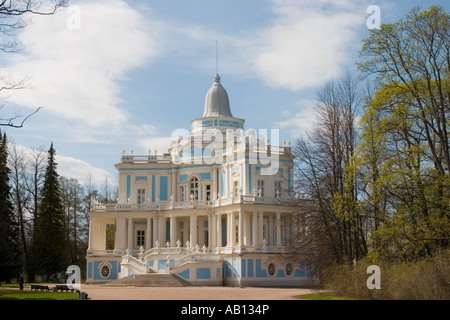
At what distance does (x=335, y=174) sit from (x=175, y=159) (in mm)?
22815

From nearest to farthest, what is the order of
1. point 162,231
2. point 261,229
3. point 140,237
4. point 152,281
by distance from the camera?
point 152,281, point 261,229, point 162,231, point 140,237

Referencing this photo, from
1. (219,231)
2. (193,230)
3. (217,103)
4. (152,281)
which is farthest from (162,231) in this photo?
(217,103)

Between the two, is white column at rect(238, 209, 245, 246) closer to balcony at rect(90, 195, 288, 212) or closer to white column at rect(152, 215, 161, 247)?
balcony at rect(90, 195, 288, 212)

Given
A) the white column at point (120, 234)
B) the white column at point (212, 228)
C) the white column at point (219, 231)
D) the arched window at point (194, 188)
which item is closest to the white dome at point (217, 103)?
the arched window at point (194, 188)

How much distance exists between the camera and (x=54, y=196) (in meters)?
54.8

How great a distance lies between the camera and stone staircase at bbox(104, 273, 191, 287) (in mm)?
39925

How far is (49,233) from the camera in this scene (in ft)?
176

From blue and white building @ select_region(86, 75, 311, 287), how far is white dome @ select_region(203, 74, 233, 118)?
92 mm

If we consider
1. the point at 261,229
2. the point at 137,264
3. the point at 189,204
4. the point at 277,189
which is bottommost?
the point at 137,264

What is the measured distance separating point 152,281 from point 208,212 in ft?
32.5

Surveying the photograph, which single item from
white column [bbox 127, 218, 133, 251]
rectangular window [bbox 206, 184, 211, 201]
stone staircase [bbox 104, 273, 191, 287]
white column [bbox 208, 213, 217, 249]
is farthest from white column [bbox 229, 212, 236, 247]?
white column [bbox 127, 218, 133, 251]
